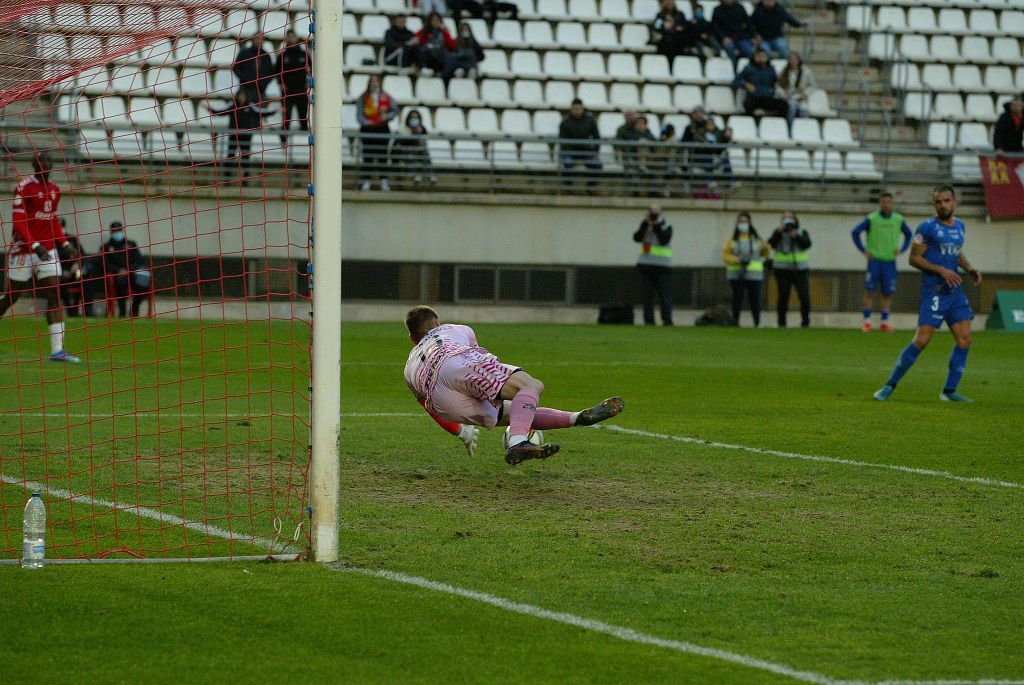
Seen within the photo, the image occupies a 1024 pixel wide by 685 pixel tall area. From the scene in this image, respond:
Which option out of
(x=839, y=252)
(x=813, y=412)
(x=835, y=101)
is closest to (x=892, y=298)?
(x=839, y=252)

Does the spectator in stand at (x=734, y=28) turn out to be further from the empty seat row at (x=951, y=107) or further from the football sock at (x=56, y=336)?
the football sock at (x=56, y=336)

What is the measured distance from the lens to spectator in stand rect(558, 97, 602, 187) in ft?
83.9

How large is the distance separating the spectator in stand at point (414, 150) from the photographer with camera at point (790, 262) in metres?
6.65

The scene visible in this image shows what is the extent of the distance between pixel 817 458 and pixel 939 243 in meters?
4.42

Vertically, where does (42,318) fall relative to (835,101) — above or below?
below

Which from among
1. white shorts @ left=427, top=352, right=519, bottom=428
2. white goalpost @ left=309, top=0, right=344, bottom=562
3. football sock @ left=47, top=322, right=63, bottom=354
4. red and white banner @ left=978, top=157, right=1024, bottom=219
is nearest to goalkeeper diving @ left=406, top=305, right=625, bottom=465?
white shorts @ left=427, top=352, right=519, bottom=428

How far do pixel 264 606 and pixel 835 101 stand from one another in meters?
26.9

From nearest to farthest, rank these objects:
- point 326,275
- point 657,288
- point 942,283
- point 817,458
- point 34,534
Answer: point 34,534 → point 326,275 → point 817,458 → point 942,283 → point 657,288

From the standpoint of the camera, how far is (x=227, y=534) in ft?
21.4

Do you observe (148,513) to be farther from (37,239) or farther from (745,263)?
(745,263)

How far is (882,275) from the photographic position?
2502 centimetres

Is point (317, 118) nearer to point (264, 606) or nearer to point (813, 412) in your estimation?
point (264, 606)

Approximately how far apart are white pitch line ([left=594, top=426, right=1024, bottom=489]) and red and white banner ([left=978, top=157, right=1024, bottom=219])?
18586mm

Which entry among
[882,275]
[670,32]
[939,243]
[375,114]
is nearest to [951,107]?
[670,32]
